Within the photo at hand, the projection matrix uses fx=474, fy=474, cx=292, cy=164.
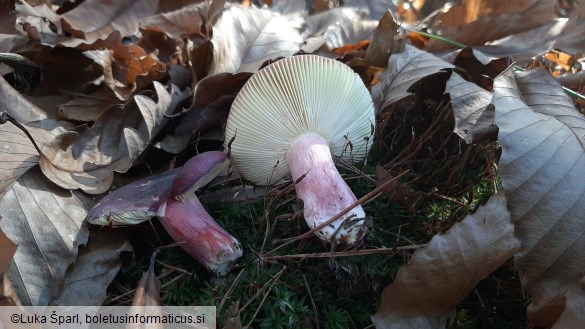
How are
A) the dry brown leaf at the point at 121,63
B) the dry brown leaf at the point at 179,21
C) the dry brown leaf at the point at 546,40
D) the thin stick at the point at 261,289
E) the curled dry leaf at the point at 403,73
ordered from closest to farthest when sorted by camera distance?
the thin stick at the point at 261,289 → the curled dry leaf at the point at 403,73 → the dry brown leaf at the point at 121,63 → the dry brown leaf at the point at 546,40 → the dry brown leaf at the point at 179,21

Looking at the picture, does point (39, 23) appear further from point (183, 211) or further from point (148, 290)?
point (148, 290)

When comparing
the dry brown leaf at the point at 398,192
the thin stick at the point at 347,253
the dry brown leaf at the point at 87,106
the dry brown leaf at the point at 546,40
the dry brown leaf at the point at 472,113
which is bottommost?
the thin stick at the point at 347,253

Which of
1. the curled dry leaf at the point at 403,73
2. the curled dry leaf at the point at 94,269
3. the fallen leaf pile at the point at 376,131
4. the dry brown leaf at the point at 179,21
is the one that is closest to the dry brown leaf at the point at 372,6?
the fallen leaf pile at the point at 376,131

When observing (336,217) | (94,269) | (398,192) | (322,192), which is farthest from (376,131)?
(94,269)

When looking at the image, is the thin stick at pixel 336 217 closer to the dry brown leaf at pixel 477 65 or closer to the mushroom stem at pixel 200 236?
the mushroom stem at pixel 200 236

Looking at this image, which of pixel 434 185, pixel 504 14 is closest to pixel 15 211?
pixel 434 185

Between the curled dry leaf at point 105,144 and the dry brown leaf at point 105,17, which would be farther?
the dry brown leaf at point 105,17

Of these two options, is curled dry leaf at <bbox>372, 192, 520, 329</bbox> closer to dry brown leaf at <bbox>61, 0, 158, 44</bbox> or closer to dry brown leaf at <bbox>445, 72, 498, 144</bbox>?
dry brown leaf at <bbox>445, 72, 498, 144</bbox>
